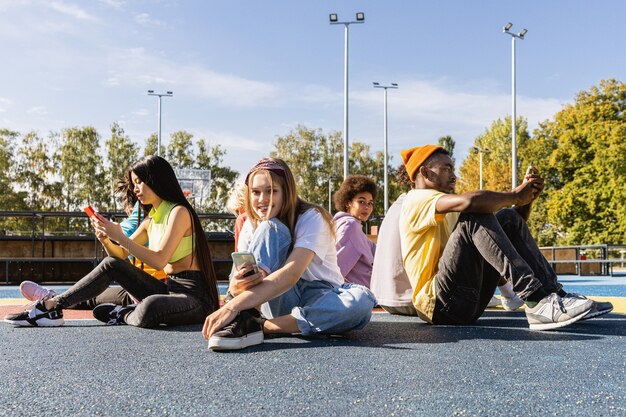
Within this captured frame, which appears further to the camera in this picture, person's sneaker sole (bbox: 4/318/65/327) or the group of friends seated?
person's sneaker sole (bbox: 4/318/65/327)

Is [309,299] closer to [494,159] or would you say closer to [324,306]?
[324,306]

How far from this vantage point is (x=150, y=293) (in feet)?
14.1

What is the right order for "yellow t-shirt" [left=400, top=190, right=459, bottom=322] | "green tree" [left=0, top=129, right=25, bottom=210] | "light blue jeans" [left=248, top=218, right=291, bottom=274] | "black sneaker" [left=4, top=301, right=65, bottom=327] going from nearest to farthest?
"light blue jeans" [left=248, top=218, right=291, bottom=274]
"yellow t-shirt" [left=400, top=190, right=459, bottom=322]
"black sneaker" [left=4, top=301, right=65, bottom=327]
"green tree" [left=0, top=129, right=25, bottom=210]

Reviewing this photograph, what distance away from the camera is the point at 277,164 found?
11.3 feet

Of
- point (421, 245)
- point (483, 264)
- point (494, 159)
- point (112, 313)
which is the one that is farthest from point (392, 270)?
point (494, 159)

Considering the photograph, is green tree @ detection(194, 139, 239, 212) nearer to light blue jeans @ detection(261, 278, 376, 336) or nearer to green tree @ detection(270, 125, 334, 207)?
green tree @ detection(270, 125, 334, 207)

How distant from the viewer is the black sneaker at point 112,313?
4555mm

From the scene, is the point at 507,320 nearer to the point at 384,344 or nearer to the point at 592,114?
the point at 384,344

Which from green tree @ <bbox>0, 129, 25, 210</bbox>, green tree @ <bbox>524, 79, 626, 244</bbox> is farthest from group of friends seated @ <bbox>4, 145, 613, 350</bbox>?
green tree @ <bbox>0, 129, 25, 210</bbox>

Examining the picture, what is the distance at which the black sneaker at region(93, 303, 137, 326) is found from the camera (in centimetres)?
455

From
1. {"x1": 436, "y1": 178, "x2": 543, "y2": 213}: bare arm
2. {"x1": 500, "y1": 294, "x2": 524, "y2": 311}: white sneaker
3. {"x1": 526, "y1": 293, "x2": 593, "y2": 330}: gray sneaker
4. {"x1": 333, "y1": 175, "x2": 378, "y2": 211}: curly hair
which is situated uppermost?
{"x1": 333, "y1": 175, "x2": 378, "y2": 211}: curly hair

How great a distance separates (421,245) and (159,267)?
1.66 metres

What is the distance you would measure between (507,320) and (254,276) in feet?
7.29

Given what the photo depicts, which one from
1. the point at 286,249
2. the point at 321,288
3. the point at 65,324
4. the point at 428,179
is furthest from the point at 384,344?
the point at 65,324
